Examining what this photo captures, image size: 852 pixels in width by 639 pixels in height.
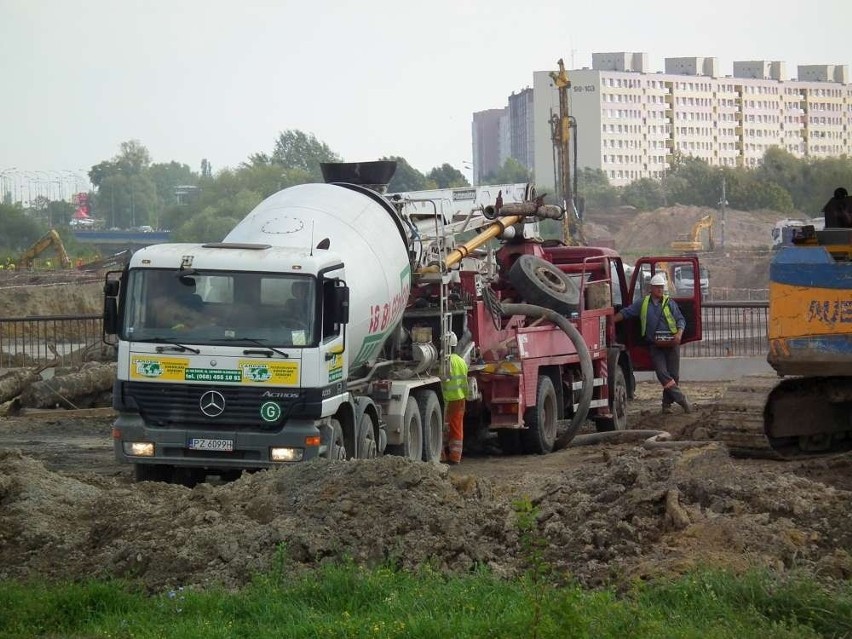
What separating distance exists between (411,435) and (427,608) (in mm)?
7777

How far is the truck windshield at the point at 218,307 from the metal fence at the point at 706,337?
14764 mm

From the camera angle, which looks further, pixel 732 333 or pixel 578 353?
pixel 732 333

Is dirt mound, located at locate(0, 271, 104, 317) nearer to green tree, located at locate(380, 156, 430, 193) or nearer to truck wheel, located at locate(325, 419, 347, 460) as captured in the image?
truck wheel, located at locate(325, 419, 347, 460)

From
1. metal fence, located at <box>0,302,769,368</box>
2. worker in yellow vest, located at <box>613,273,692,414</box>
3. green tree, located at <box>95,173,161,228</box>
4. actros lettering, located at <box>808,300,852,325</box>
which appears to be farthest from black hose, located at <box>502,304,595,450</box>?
green tree, located at <box>95,173,161,228</box>

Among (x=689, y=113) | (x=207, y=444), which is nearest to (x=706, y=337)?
(x=207, y=444)

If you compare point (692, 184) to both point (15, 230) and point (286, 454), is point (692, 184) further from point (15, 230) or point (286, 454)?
point (286, 454)

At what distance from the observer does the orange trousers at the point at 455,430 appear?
16984mm

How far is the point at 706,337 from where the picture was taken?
95.0 ft

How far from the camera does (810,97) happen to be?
159 m

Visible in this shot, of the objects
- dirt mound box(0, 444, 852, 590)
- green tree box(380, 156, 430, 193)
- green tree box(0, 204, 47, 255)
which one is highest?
green tree box(380, 156, 430, 193)

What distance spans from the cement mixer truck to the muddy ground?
1.14 metres

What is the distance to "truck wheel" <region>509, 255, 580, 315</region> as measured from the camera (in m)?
18.5

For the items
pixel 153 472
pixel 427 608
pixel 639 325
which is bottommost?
pixel 427 608

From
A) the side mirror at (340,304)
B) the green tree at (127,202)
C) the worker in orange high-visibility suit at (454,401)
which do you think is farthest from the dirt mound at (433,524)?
the green tree at (127,202)
